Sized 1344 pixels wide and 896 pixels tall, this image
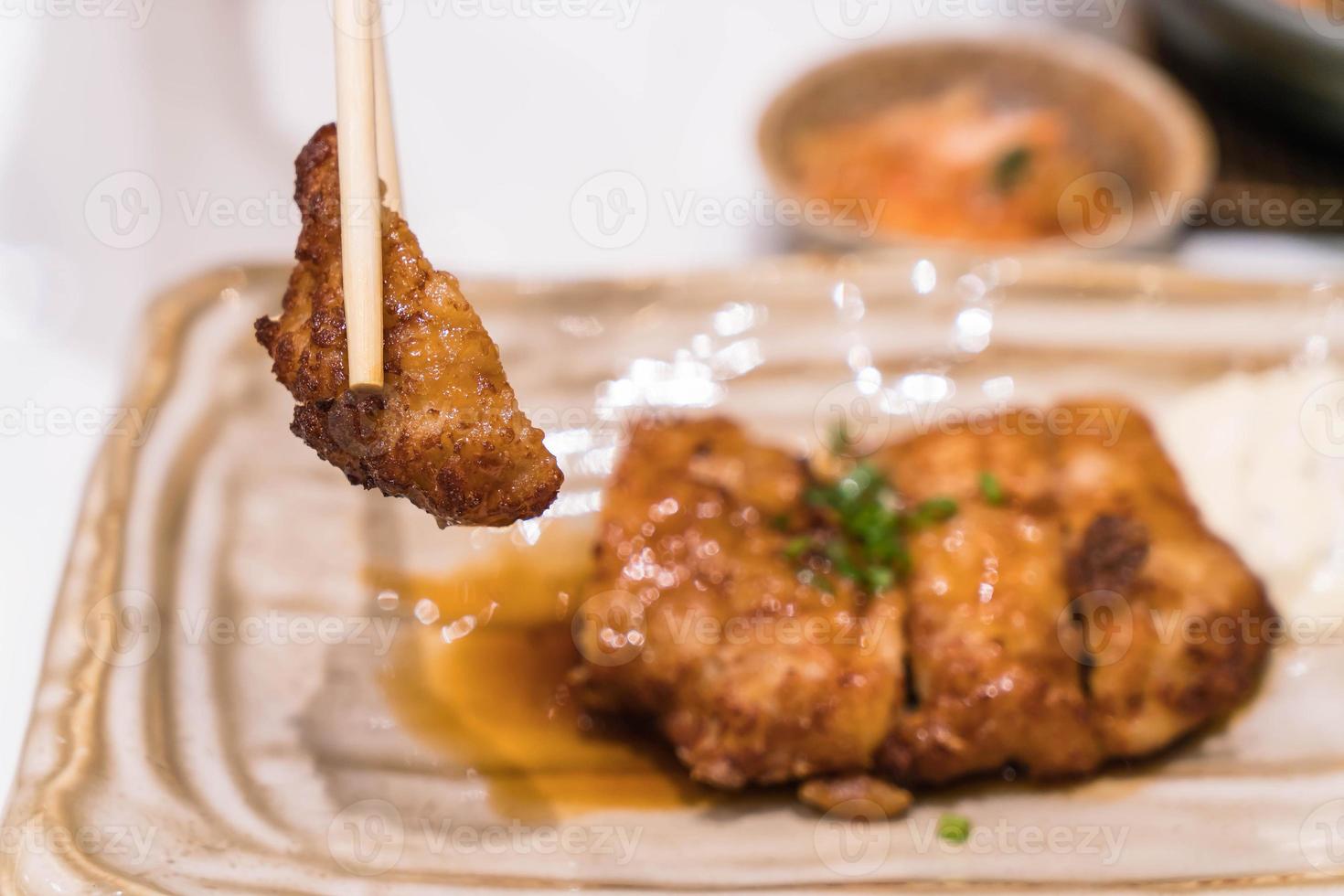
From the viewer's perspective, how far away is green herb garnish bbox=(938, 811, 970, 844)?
2846 millimetres

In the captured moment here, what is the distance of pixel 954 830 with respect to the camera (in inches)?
112

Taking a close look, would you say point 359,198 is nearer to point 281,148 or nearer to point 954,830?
point 954,830

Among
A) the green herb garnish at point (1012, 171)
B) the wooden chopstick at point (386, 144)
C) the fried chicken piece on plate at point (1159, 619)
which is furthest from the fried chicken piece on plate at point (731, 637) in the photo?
the green herb garnish at point (1012, 171)

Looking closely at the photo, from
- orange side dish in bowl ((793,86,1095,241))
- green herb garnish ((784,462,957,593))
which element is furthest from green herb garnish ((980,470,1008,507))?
orange side dish in bowl ((793,86,1095,241))

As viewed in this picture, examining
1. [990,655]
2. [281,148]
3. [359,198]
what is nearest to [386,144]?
[359,198]

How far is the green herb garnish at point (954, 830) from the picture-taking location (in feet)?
9.34

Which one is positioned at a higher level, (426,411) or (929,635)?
(426,411)

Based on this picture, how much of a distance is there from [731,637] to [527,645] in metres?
0.84

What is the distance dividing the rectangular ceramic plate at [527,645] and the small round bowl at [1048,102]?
707 millimetres

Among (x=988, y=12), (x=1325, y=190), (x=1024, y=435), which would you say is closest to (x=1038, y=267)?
(x=1024, y=435)

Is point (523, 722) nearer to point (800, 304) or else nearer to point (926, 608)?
point (926, 608)

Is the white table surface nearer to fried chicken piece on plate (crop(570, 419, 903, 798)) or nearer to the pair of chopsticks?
fried chicken piece on plate (crop(570, 419, 903, 798))

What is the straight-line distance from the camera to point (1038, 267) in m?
4.08

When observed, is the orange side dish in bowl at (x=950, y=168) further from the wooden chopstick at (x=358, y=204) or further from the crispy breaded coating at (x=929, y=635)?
the wooden chopstick at (x=358, y=204)
